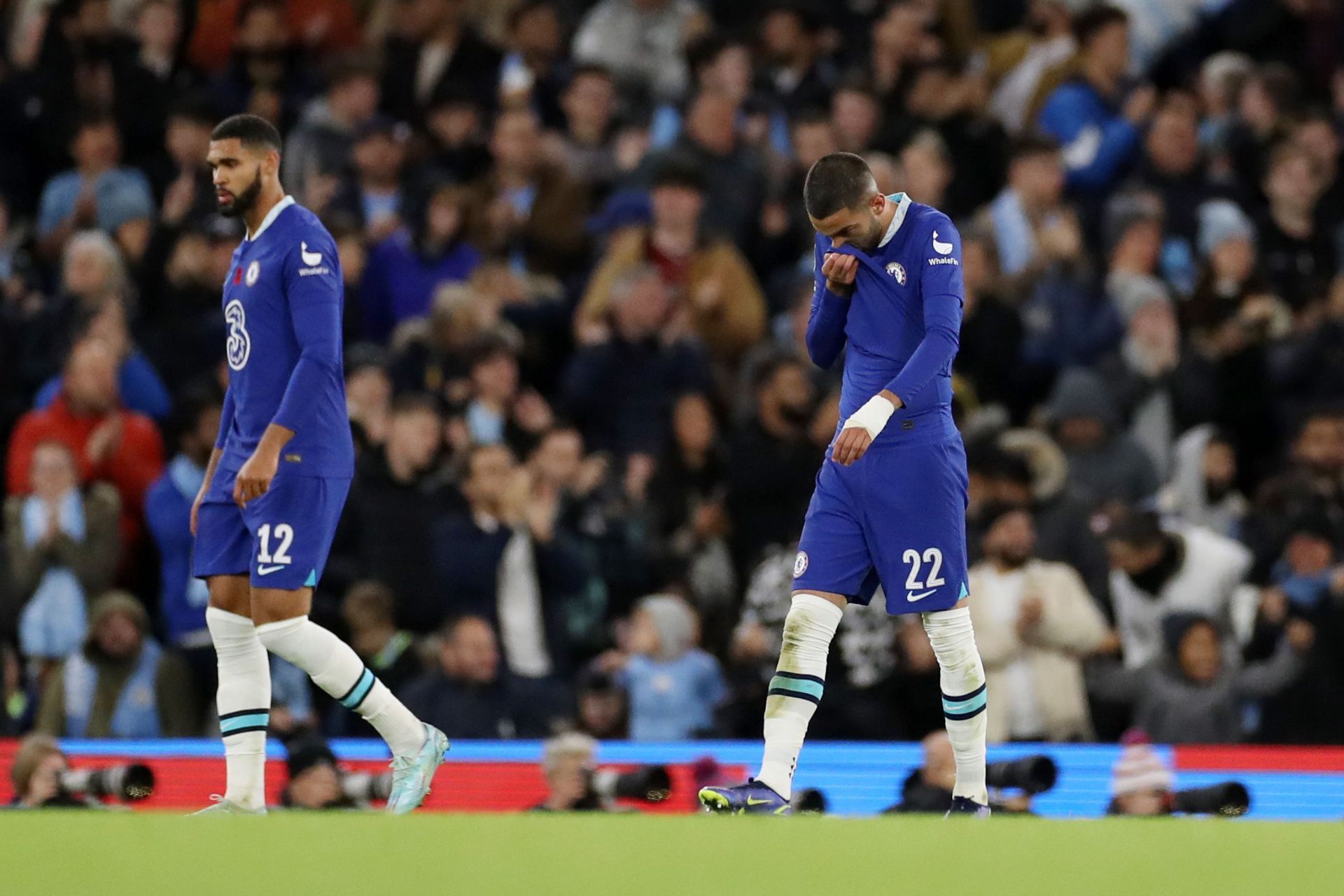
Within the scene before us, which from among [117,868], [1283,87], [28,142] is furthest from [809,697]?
[28,142]

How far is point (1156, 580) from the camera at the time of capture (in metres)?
11.0

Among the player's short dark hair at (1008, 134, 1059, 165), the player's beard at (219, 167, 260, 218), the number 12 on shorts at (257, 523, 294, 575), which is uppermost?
the player's short dark hair at (1008, 134, 1059, 165)

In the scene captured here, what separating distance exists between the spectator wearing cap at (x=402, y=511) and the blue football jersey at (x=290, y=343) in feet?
12.2

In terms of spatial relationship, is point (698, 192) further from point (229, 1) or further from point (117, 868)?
point (117, 868)

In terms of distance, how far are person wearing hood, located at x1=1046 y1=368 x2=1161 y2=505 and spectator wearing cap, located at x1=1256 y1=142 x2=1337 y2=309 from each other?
209cm

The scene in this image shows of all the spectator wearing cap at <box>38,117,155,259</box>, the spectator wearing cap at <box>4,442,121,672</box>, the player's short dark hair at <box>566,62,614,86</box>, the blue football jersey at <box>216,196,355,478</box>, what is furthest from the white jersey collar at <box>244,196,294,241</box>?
the player's short dark hair at <box>566,62,614,86</box>

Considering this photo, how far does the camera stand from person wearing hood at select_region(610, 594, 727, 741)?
427 inches

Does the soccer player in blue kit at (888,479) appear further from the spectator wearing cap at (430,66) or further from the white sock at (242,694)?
the spectator wearing cap at (430,66)

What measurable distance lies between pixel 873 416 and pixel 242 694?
7.99 feet

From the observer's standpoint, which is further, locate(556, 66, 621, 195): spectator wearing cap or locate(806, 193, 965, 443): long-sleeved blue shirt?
locate(556, 66, 621, 195): spectator wearing cap

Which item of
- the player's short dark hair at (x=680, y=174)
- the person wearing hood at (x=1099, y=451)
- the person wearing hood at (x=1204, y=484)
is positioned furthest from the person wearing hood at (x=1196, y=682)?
the player's short dark hair at (x=680, y=174)

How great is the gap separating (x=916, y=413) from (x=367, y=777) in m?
2.73

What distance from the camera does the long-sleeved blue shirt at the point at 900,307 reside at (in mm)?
7473

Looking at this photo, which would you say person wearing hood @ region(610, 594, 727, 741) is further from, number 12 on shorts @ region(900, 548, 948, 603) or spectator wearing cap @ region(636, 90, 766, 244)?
spectator wearing cap @ region(636, 90, 766, 244)
